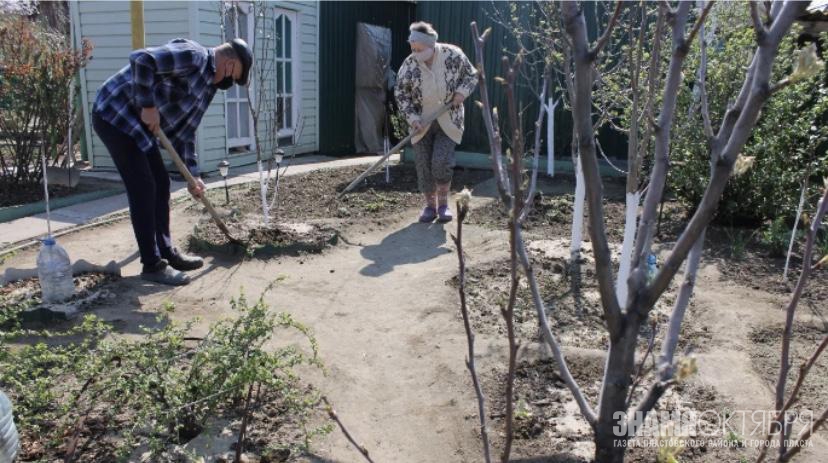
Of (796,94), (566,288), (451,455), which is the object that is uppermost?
(796,94)

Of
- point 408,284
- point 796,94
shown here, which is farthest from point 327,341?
point 796,94

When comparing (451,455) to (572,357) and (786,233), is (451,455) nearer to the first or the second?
(572,357)

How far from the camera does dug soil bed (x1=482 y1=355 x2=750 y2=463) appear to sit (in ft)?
7.11

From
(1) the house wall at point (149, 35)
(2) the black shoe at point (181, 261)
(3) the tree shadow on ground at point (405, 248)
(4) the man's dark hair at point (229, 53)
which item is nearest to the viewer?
(4) the man's dark hair at point (229, 53)

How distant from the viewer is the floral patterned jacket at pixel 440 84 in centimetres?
522

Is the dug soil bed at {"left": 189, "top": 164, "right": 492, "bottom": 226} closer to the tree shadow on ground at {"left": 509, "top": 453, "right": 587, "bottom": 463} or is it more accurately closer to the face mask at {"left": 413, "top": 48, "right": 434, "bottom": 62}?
the face mask at {"left": 413, "top": 48, "right": 434, "bottom": 62}

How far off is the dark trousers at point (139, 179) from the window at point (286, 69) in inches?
206

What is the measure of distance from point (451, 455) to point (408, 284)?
6.19ft

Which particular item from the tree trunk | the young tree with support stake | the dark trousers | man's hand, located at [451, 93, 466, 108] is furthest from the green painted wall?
the tree trunk

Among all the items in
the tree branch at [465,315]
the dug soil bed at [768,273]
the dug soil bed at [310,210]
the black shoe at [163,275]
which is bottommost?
the black shoe at [163,275]

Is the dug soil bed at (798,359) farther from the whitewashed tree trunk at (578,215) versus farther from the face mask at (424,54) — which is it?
the face mask at (424,54)

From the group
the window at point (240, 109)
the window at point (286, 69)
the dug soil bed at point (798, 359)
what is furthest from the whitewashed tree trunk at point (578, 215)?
the window at point (286, 69)

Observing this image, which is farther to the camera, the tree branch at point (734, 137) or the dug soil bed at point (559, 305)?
the dug soil bed at point (559, 305)

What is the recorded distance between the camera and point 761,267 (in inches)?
167
